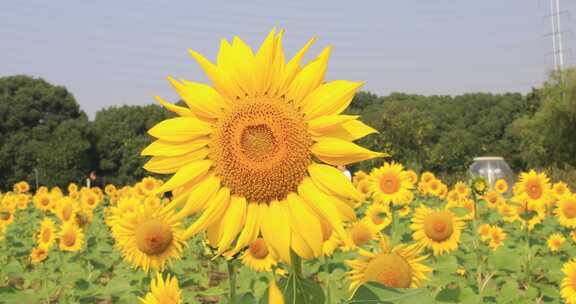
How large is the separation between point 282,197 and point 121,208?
3.73 metres

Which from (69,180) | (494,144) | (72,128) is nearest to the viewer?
(69,180)

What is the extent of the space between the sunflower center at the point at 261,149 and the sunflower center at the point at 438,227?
13.0 feet

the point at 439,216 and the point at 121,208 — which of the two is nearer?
the point at 121,208

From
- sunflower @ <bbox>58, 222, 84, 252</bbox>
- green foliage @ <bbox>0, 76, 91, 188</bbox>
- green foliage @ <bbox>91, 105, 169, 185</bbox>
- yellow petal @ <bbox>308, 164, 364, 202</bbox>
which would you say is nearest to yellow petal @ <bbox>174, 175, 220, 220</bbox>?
yellow petal @ <bbox>308, 164, 364, 202</bbox>

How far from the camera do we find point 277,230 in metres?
1.24

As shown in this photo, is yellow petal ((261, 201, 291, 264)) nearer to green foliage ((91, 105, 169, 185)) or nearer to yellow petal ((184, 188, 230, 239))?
yellow petal ((184, 188, 230, 239))

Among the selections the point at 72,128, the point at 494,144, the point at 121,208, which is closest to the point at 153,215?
the point at 121,208

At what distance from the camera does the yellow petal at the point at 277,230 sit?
3.95 feet

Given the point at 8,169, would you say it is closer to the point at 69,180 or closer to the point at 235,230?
the point at 69,180

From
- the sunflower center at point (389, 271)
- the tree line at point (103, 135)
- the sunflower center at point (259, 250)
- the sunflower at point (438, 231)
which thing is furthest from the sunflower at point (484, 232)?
the tree line at point (103, 135)

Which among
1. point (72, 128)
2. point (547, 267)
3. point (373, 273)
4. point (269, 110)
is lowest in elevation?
point (547, 267)

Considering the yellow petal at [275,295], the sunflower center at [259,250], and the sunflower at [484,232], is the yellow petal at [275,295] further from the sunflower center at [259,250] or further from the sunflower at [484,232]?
the sunflower at [484,232]

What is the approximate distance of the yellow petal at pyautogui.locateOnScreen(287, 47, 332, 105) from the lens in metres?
1.27

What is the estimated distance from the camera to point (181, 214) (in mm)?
1260
